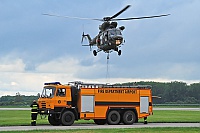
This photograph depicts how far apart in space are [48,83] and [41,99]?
123 centimetres

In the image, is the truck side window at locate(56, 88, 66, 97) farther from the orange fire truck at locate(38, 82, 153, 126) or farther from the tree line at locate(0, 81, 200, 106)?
the tree line at locate(0, 81, 200, 106)

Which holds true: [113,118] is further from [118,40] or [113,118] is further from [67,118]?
[118,40]

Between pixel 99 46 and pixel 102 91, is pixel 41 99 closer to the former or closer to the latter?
pixel 102 91

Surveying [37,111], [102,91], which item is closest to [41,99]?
[37,111]

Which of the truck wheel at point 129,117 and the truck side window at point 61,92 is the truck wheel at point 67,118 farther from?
the truck wheel at point 129,117

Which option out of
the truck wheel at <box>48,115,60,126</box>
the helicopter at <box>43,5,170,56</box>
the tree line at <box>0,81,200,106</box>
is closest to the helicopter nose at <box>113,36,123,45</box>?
the helicopter at <box>43,5,170,56</box>

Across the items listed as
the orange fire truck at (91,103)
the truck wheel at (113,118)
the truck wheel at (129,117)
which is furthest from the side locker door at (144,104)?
the truck wheel at (113,118)

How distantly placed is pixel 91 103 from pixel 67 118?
1.93 metres

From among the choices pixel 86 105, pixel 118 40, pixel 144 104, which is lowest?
pixel 86 105

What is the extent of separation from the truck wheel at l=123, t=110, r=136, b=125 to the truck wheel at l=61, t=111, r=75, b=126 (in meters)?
3.60

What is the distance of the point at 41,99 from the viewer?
34.3 metres

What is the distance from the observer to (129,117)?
115ft

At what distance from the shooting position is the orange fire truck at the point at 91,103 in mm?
33812

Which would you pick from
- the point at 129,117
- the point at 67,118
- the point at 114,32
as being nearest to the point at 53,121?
the point at 67,118
